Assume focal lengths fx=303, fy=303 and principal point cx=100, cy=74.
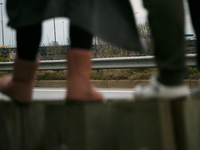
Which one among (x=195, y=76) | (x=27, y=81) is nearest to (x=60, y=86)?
(x=195, y=76)

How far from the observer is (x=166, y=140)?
4.62ft

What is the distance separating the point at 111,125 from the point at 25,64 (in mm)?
562

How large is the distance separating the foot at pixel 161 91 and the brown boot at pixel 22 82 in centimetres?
59

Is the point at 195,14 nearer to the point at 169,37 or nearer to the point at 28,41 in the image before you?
the point at 169,37

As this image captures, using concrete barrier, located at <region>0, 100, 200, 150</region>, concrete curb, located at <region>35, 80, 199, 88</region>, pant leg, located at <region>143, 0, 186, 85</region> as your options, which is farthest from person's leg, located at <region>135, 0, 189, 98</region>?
concrete curb, located at <region>35, 80, 199, 88</region>

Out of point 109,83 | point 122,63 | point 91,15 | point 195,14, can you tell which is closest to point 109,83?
point 109,83

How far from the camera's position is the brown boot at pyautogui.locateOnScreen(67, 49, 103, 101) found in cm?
150

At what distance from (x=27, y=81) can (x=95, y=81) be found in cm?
597

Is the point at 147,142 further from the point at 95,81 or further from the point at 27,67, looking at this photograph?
the point at 95,81

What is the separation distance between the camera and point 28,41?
5.28 feet

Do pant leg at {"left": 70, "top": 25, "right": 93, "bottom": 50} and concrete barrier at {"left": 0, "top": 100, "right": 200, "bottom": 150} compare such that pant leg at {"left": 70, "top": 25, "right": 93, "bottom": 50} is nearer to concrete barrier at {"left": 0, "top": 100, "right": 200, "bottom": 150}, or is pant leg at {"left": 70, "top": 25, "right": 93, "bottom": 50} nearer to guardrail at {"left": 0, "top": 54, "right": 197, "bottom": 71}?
concrete barrier at {"left": 0, "top": 100, "right": 200, "bottom": 150}

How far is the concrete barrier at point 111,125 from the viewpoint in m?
1.42

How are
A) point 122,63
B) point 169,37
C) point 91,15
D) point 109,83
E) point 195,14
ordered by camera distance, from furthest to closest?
point 109,83
point 122,63
point 195,14
point 91,15
point 169,37

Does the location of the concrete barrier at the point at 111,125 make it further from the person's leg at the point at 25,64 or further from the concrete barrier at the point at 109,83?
the concrete barrier at the point at 109,83
